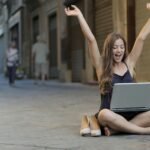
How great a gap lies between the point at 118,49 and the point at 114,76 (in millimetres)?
304

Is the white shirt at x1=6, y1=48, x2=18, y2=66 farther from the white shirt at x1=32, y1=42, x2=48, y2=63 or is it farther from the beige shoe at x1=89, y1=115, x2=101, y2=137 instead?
the beige shoe at x1=89, y1=115, x2=101, y2=137

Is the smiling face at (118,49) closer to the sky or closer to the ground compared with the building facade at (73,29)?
closer to the ground

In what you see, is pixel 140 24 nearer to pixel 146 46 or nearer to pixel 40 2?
pixel 146 46

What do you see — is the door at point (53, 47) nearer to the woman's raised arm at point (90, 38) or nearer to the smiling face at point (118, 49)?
the woman's raised arm at point (90, 38)

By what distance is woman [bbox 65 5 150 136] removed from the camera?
19.7 feet

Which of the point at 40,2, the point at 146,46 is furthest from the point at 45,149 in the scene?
the point at 40,2

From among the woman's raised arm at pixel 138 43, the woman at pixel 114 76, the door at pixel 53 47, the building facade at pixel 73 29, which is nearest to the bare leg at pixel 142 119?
the woman at pixel 114 76

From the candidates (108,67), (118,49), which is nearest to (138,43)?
(118,49)

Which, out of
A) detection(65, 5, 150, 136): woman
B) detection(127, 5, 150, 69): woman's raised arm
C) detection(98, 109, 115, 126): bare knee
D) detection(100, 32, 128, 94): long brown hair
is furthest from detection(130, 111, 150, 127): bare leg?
detection(127, 5, 150, 69): woman's raised arm

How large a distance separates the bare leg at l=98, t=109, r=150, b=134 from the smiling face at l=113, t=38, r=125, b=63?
0.62m

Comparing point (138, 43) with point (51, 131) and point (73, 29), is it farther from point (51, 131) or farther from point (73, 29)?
point (73, 29)

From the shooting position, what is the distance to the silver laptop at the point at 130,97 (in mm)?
5859

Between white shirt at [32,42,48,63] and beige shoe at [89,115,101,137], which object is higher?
white shirt at [32,42,48,63]

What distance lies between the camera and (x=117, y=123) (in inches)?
235
